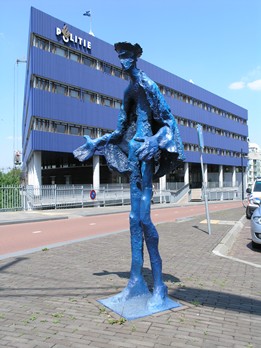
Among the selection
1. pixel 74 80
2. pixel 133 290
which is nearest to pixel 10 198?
pixel 74 80

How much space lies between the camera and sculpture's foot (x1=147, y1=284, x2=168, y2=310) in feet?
13.6

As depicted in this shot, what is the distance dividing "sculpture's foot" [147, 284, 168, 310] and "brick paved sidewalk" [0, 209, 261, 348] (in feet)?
0.41

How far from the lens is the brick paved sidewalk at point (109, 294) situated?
11.4 feet

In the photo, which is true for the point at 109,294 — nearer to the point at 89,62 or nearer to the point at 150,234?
the point at 150,234

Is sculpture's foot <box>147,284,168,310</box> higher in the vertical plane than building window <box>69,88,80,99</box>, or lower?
lower

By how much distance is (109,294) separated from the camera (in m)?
4.87

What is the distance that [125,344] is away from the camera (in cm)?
332

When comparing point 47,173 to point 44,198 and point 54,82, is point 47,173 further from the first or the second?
point 44,198

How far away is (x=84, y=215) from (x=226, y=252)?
1375 cm

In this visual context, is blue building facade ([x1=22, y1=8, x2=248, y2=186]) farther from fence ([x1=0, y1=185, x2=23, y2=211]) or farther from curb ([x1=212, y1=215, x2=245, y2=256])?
curb ([x1=212, y1=215, x2=245, y2=256])

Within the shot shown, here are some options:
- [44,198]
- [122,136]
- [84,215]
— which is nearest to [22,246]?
[122,136]

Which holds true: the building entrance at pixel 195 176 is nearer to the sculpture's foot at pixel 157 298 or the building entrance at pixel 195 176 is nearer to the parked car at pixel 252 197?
the parked car at pixel 252 197

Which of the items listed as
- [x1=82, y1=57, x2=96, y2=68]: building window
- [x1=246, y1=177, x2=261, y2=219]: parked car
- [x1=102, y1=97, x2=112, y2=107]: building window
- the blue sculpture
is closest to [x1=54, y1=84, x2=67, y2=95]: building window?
[x1=82, y1=57, x2=96, y2=68]: building window

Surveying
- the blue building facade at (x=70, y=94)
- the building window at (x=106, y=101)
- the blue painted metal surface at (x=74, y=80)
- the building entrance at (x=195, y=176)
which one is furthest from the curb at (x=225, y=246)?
the building entrance at (x=195, y=176)
